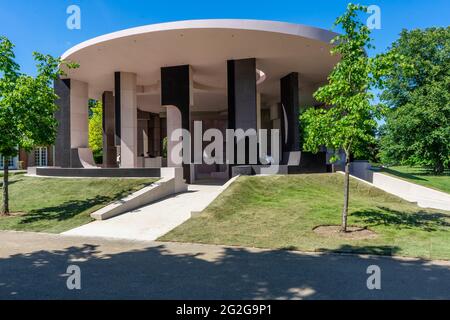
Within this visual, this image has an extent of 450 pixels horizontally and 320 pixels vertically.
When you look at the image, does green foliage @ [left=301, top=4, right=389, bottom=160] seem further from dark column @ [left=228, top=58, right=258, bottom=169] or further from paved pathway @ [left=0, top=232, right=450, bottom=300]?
dark column @ [left=228, top=58, right=258, bottom=169]

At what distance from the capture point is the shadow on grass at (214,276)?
5391 mm

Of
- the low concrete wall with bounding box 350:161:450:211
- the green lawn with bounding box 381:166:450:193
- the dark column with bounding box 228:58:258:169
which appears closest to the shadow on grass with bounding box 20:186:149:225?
the dark column with bounding box 228:58:258:169

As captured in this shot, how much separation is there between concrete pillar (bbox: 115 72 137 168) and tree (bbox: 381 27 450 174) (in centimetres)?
2253

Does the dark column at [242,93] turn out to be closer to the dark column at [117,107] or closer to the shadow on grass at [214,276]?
the dark column at [117,107]

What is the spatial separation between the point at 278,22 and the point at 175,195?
958 centimetres

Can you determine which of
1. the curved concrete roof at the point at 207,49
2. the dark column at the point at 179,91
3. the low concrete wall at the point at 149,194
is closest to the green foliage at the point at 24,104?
the low concrete wall at the point at 149,194

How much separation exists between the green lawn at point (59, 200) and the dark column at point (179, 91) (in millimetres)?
5826

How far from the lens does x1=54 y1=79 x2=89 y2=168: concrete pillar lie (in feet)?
80.1

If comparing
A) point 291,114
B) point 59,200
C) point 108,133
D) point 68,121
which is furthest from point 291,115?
point 68,121

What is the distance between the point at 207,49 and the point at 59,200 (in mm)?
10536

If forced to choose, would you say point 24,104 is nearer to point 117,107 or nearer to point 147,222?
point 147,222

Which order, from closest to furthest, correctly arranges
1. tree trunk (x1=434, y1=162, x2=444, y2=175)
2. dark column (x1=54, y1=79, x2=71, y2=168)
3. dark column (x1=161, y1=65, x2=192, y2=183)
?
dark column (x1=161, y1=65, x2=192, y2=183) < dark column (x1=54, y1=79, x2=71, y2=168) < tree trunk (x1=434, y1=162, x2=444, y2=175)

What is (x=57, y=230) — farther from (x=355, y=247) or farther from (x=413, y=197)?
(x=413, y=197)
